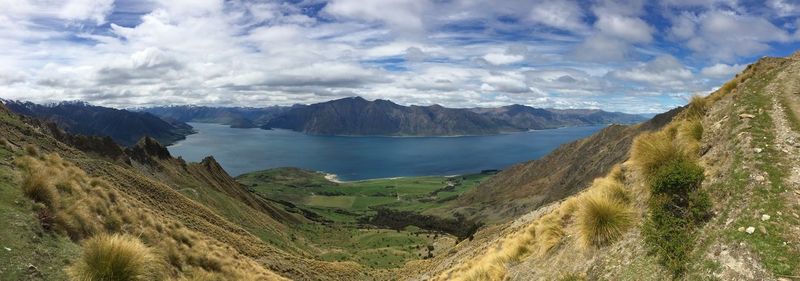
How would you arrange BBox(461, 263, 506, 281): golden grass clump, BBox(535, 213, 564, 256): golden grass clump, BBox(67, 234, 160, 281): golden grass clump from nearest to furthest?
BBox(67, 234, 160, 281): golden grass clump → BBox(535, 213, 564, 256): golden grass clump → BBox(461, 263, 506, 281): golden grass clump

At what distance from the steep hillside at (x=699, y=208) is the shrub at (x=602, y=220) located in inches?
1.0

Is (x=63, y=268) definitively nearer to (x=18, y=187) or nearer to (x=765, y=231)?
(x=18, y=187)

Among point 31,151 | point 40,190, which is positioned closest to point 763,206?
point 40,190

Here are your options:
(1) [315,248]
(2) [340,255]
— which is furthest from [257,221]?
(2) [340,255]

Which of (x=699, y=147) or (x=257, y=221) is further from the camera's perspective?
(x=257, y=221)

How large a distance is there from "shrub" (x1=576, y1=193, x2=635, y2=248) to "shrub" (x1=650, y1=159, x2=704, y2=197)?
0.99 m

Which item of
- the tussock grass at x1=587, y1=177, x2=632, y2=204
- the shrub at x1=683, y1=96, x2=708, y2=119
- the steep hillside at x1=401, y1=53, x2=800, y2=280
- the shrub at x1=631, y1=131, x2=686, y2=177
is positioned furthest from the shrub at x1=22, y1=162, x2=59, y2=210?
the shrub at x1=683, y1=96, x2=708, y2=119

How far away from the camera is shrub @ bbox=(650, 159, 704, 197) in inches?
440

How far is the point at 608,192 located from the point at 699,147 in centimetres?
293

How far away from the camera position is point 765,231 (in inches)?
343

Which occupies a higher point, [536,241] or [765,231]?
[765,231]

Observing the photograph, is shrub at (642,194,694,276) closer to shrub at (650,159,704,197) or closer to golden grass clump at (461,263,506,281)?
shrub at (650,159,704,197)

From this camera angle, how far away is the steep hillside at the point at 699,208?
8.82 m

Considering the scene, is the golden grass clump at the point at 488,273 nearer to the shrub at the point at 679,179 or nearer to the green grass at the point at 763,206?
the shrub at the point at 679,179
